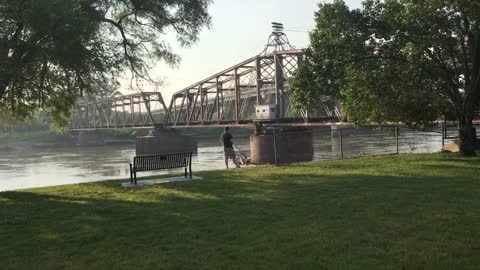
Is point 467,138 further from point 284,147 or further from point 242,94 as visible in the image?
point 242,94

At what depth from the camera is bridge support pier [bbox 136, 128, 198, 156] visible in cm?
7531

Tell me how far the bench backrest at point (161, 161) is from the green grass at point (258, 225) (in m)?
1.70

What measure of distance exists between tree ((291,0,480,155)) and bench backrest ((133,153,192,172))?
6.00m

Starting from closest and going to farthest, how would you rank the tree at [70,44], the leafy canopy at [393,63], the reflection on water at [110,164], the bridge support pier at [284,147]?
the tree at [70,44], the leafy canopy at [393,63], the reflection on water at [110,164], the bridge support pier at [284,147]

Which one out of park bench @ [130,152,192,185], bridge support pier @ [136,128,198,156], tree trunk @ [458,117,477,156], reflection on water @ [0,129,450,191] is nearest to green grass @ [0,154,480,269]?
park bench @ [130,152,192,185]

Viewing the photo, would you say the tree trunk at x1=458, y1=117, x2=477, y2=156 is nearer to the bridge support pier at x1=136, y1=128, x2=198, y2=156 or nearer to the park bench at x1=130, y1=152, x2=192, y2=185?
the park bench at x1=130, y1=152, x2=192, y2=185

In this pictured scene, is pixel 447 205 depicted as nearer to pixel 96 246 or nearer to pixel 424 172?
pixel 424 172

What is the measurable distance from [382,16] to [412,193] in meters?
9.89

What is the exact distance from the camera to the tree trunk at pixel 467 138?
17109mm

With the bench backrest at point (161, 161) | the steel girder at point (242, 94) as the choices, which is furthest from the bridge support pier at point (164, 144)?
the bench backrest at point (161, 161)

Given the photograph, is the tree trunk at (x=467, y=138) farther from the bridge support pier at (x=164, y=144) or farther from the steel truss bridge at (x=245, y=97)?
the bridge support pier at (x=164, y=144)

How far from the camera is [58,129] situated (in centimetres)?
1988

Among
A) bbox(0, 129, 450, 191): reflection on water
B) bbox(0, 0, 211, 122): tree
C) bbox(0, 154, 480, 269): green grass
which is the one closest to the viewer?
bbox(0, 154, 480, 269): green grass

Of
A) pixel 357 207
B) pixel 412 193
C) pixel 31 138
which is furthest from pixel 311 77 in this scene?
pixel 31 138
